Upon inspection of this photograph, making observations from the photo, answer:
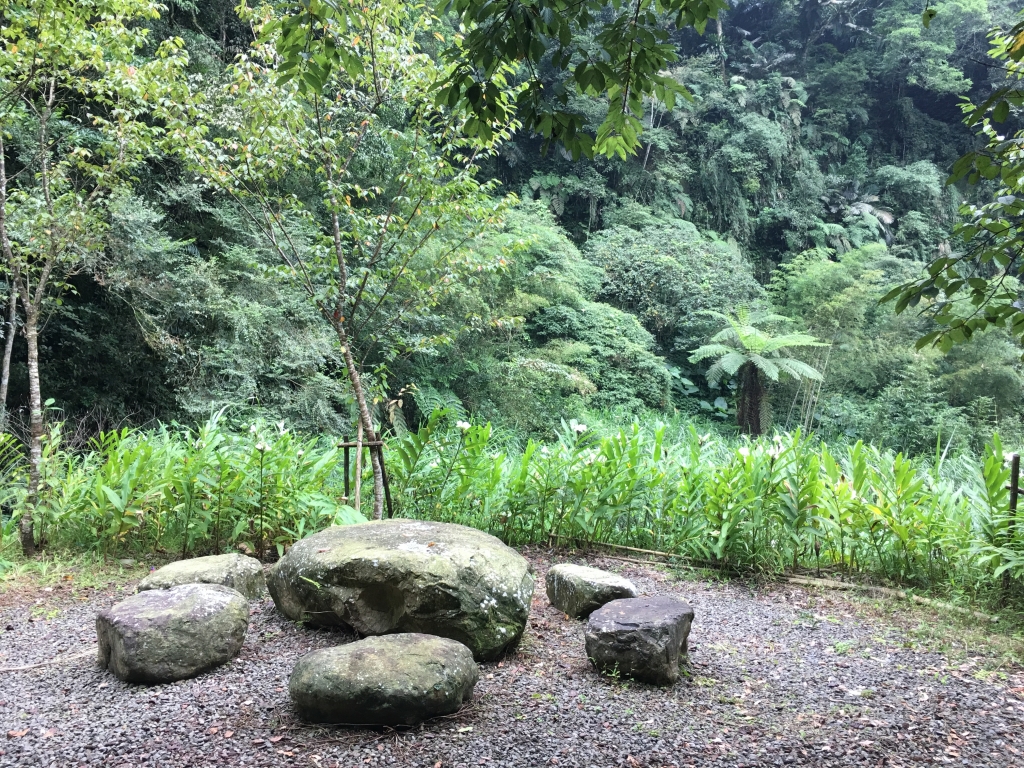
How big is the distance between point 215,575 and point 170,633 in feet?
2.33

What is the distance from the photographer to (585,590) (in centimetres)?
305

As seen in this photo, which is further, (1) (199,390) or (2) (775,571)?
(1) (199,390)

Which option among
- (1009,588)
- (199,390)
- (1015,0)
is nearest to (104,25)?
(199,390)

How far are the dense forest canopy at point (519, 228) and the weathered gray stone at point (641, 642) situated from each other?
1435 mm

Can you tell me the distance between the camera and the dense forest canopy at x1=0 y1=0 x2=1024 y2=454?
3.96 m

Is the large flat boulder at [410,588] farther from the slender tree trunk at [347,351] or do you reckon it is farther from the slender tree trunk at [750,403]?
the slender tree trunk at [750,403]

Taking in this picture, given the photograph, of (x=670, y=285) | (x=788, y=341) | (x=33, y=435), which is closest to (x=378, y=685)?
(x=33, y=435)

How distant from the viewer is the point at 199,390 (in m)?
6.24

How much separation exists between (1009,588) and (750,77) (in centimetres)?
1965

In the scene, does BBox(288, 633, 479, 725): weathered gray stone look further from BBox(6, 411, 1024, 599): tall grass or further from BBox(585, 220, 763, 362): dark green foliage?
BBox(585, 220, 763, 362): dark green foliage

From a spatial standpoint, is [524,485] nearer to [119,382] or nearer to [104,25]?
[104,25]

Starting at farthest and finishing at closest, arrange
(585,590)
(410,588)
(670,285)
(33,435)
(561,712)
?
(670,285), (33,435), (585,590), (410,588), (561,712)

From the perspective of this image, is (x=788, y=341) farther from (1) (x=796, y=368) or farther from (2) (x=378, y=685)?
(2) (x=378, y=685)

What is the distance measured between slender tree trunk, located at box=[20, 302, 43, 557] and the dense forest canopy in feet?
0.23
